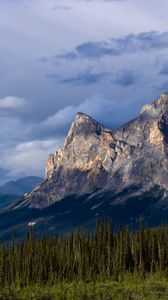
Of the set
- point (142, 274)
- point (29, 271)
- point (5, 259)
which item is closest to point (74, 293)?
point (142, 274)

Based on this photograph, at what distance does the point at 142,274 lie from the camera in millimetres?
153750

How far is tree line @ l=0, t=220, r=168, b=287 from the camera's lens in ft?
534

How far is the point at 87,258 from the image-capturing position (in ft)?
550

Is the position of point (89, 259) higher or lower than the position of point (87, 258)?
higher

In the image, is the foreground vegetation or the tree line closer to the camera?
the foreground vegetation

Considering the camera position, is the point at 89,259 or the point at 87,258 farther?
the point at 89,259

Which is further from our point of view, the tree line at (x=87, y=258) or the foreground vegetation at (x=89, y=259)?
the tree line at (x=87, y=258)

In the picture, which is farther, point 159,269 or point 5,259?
point 5,259

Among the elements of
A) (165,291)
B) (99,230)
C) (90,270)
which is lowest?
(165,291)

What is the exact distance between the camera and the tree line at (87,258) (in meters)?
163

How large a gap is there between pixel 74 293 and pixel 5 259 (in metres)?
66.6

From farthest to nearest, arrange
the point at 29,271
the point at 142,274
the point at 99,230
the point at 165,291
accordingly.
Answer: the point at 99,230 → the point at 29,271 → the point at 142,274 → the point at 165,291

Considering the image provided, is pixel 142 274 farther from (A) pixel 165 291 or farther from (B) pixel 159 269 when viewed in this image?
(A) pixel 165 291

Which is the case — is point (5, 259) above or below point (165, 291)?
above
